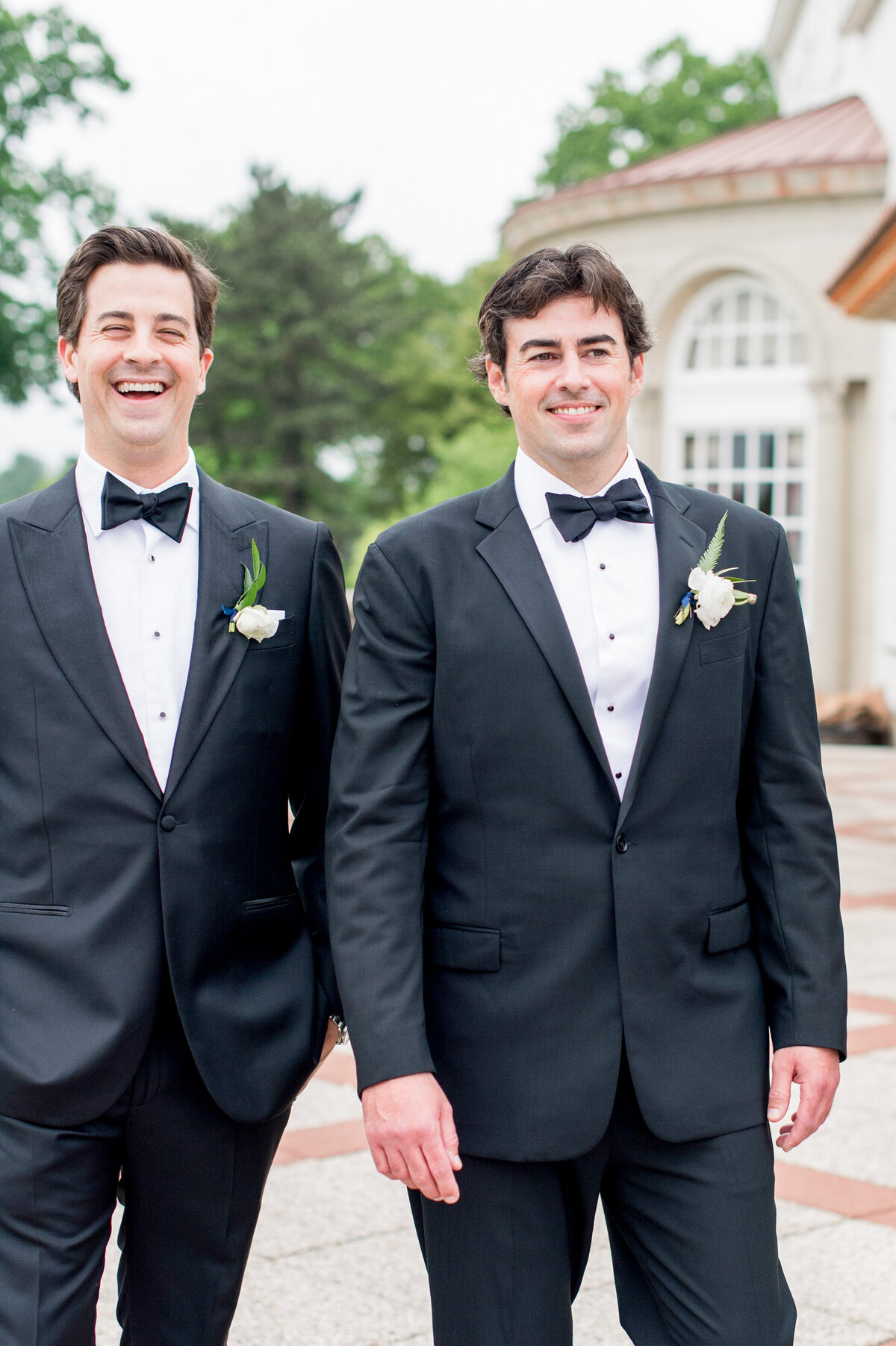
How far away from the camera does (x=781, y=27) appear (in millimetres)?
33906

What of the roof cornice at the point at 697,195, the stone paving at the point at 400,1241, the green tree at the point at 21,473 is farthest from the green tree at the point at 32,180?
the green tree at the point at 21,473

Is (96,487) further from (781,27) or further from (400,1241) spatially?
(781,27)

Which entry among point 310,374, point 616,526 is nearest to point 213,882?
point 616,526

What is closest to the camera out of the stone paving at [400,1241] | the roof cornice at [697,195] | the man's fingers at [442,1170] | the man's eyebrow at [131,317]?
the man's fingers at [442,1170]

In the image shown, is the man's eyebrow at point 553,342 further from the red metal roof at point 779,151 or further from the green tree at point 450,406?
the green tree at point 450,406

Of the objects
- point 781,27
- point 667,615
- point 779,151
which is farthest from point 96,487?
point 781,27

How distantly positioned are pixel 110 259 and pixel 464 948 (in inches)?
54.7

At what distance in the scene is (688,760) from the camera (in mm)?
2463

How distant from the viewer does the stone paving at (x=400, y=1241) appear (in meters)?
3.42

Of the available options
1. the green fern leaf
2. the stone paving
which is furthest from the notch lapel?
the stone paving

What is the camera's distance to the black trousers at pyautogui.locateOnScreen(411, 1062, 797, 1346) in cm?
233

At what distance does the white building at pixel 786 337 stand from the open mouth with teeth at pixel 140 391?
59.7 ft

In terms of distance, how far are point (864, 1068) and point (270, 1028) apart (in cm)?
339

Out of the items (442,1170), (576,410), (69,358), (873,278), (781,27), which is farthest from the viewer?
(781,27)
